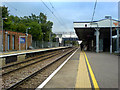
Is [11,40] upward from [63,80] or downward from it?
upward

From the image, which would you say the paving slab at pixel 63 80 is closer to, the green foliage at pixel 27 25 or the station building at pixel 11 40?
the station building at pixel 11 40

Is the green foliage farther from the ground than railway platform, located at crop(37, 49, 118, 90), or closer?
farther from the ground

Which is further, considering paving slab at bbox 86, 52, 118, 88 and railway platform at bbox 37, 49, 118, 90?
paving slab at bbox 86, 52, 118, 88

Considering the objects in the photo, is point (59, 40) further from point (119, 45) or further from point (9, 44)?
point (119, 45)

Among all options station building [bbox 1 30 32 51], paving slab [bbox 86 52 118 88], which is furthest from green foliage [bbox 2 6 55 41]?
paving slab [bbox 86 52 118 88]

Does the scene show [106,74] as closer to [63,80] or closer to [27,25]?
[63,80]

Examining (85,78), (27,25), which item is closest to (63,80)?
(85,78)

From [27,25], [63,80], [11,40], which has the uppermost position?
[27,25]

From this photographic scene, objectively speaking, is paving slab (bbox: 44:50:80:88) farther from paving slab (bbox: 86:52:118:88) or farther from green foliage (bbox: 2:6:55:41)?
green foliage (bbox: 2:6:55:41)

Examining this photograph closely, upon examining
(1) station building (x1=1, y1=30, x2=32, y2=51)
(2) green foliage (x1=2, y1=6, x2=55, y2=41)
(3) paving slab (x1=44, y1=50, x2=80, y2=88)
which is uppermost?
(2) green foliage (x1=2, y1=6, x2=55, y2=41)

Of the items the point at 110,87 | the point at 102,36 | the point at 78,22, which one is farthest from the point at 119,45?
the point at 110,87

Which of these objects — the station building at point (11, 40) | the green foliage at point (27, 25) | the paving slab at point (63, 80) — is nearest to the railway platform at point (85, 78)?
the paving slab at point (63, 80)

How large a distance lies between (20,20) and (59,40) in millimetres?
23435

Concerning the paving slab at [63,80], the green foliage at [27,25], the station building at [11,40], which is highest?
the green foliage at [27,25]
